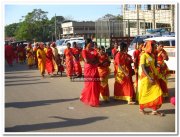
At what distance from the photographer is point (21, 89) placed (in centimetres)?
1250

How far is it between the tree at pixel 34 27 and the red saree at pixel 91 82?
236ft

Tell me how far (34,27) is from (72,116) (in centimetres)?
7598

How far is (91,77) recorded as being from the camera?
29.2 feet

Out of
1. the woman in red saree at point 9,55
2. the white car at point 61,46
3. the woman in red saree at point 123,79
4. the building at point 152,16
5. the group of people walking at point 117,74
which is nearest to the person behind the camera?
the group of people walking at point 117,74

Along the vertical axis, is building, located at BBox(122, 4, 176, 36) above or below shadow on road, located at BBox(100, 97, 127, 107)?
above

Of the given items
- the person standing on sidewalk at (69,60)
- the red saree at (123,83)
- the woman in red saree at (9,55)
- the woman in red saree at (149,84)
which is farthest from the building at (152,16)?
the woman in red saree at (149,84)

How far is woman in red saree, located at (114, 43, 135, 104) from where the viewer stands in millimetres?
8922

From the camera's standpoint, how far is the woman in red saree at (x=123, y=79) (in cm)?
892

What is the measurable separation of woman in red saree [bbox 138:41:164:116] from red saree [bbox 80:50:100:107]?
151 centimetres

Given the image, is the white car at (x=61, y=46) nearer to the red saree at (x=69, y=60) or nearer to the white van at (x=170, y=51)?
the red saree at (x=69, y=60)

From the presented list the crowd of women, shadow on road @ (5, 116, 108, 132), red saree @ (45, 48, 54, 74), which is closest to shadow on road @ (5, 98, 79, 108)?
the crowd of women

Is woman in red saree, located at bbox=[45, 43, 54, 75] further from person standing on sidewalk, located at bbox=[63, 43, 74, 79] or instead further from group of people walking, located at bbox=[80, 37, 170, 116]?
group of people walking, located at bbox=[80, 37, 170, 116]

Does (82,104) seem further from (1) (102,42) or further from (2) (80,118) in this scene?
(1) (102,42)

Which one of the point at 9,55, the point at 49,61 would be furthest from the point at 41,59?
the point at 9,55
